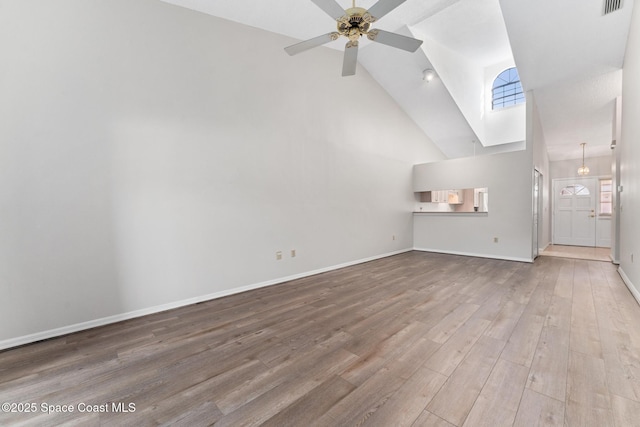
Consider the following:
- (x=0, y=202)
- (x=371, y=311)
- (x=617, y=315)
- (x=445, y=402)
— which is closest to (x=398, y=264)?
(x=371, y=311)

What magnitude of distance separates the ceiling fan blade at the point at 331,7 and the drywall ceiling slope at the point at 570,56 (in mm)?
2536

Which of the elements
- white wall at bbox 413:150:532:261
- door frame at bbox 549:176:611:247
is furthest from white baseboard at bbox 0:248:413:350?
door frame at bbox 549:176:611:247

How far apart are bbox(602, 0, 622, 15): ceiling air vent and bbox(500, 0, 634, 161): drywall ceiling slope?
0.04 m

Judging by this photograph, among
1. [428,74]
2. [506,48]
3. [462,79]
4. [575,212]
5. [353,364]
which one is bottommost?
[353,364]

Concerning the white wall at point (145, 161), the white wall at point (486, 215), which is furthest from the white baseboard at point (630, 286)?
the white wall at point (145, 161)

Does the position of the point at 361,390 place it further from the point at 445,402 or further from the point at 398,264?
the point at 398,264

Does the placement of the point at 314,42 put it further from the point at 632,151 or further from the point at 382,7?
the point at 632,151

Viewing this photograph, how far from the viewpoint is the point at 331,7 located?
82.3 inches

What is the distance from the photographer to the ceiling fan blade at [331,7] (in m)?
2.03

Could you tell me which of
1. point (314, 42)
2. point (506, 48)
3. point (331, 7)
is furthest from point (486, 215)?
point (331, 7)

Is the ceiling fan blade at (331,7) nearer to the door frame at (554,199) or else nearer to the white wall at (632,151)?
the white wall at (632,151)

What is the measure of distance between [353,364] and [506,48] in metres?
7.08

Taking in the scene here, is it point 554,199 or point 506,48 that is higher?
point 506,48

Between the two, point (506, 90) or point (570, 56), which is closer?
point (570, 56)
